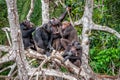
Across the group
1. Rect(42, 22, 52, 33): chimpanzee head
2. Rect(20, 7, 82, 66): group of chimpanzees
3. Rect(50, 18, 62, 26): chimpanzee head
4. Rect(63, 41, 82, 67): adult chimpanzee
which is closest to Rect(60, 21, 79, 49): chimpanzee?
Rect(20, 7, 82, 66): group of chimpanzees

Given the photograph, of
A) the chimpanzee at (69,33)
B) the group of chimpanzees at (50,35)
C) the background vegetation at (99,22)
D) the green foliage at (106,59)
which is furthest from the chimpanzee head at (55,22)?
the green foliage at (106,59)

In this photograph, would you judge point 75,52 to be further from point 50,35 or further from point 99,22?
point 99,22

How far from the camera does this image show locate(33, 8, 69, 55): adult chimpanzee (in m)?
7.90

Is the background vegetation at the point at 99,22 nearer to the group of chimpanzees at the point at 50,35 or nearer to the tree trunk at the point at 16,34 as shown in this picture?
the group of chimpanzees at the point at 50,35

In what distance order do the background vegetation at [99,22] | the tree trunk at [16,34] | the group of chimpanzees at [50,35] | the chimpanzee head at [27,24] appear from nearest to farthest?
1. the tree trunk at [16,34]
2. the group of chimpanzees at [50,35]
3. the chimpanzee head at [27,24]
4. the background vegetation at [99,22]

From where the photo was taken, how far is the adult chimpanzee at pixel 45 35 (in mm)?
7898

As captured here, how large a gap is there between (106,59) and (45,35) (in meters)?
2.27

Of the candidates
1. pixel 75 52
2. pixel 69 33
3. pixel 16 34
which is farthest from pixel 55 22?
pixel 16 34

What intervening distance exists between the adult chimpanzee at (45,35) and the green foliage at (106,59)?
70.9 inches

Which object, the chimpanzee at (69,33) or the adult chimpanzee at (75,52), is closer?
the adult chimpanzee at (75,52)

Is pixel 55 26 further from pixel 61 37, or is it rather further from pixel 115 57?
pixel 115 57

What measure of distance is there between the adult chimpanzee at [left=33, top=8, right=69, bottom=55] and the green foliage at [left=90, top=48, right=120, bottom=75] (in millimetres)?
1802

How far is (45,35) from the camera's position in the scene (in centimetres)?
816

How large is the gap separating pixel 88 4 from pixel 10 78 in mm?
2212
